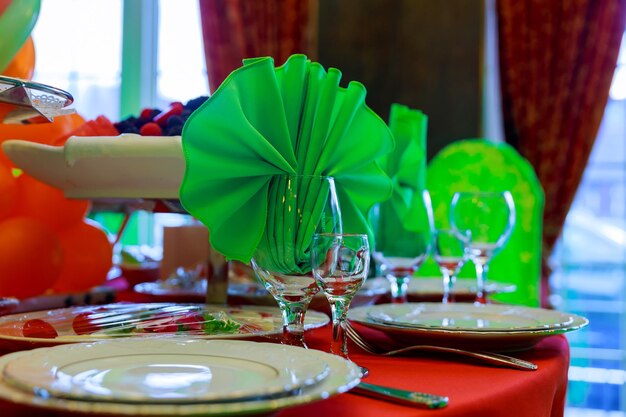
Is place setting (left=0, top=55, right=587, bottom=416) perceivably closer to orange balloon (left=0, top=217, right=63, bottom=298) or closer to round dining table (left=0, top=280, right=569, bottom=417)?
round dining table (left=0, top=280, right=569, bottom=417)

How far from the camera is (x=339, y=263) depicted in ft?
2.28

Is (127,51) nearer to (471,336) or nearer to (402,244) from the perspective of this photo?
(402,244)

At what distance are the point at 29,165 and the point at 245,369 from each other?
594 mm

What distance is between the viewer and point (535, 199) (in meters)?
2.56

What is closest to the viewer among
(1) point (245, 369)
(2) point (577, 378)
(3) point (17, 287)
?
(1) point (245, 369)

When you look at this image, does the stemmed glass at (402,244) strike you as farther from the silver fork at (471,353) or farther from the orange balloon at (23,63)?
the orange balloon at (23,63)

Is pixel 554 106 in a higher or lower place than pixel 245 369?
higher

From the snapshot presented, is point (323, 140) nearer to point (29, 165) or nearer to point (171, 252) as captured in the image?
point (29, 165)

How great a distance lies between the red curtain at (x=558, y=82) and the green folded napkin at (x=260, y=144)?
10.1 ft

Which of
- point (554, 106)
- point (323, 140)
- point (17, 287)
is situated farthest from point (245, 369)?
point (554, 106)

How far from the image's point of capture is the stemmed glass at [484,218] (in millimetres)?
1216

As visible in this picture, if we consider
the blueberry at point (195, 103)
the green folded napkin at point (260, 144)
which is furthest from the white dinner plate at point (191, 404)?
the blueberry at point (195, 103)

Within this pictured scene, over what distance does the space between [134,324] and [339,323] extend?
0.23 metres

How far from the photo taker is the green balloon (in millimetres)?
1095
